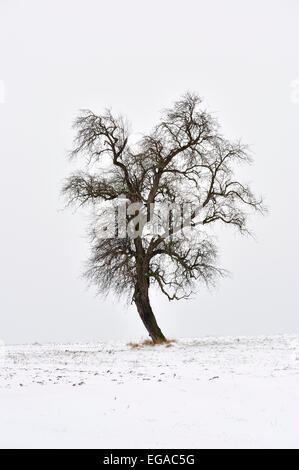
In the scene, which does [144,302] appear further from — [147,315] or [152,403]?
[152,403]

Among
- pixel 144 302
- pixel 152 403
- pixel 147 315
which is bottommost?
pixel 152 403

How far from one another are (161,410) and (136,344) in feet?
51.7

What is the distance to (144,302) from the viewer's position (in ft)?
87.5

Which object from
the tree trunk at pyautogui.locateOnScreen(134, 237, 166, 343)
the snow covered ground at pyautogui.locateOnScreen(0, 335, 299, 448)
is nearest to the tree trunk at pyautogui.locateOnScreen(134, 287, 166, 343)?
the tree trunk at pyautogui.locateOnScreen(134, 237, 166, 343)

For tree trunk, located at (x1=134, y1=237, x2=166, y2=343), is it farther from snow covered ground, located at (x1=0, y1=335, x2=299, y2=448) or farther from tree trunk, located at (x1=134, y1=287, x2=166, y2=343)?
snow covered ground, located at (x1=0, y1=335, x2=299, y2=448)

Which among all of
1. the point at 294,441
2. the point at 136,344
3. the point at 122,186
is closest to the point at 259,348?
the point at 136,344

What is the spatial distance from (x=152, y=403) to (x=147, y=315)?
15.3 m

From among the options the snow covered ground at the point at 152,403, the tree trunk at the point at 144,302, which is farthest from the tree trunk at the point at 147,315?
the snow covered ground at the point at 152,403

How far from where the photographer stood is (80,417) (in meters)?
10.4

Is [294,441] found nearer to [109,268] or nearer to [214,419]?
[214,419]

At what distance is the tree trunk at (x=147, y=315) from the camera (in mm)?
26656

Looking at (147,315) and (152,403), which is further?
(147,315)

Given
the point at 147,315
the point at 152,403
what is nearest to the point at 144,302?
the point at 147,315

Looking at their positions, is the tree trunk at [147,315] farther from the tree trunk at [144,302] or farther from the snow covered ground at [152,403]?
the snow covered ground at [152,403]
